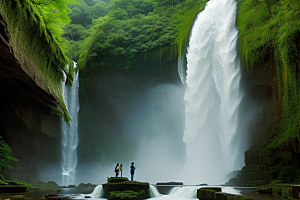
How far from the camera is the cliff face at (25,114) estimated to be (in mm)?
13883

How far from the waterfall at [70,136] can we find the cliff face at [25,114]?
2.80 ft

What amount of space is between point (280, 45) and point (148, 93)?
14.9 metres

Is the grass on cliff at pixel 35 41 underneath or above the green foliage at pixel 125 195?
above

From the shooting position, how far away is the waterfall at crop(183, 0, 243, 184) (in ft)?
85.1

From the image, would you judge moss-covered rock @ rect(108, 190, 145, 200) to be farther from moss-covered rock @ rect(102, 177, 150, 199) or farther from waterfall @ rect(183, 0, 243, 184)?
waterfall @ rect(183, 0, 243, 184)

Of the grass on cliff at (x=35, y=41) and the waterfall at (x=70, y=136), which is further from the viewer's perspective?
the waterfall at (x=70, y=136)

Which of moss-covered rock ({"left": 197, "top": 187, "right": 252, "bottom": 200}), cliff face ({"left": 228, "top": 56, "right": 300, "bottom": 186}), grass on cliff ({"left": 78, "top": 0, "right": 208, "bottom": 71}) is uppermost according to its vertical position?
grass on cliff ({"left": 78, "top": 0, "right": 208, "bottom": 71})

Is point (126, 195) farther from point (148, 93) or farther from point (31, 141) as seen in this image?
point (148, 93)

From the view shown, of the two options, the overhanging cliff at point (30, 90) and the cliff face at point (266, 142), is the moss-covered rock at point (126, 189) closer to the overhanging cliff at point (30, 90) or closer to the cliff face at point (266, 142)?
the overhanging cliff at point (30, 90)

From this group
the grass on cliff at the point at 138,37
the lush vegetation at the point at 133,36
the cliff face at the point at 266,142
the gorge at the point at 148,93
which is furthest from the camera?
the lush vegetation at the point at 133,36

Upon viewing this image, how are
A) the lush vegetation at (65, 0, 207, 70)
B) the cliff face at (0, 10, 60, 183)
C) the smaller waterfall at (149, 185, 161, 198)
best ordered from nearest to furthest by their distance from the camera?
1. the cliff face at (0, 10, 60, 183)
2. the smaller waterfall at (149, 185, 161, 198)
3. the lush vegetation at (65, 0, 207, 70)

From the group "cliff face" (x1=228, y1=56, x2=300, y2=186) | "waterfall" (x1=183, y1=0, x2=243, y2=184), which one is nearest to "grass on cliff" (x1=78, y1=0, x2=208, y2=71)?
"waterfall" (x1=183, y1=0, x2=243, y2=184)

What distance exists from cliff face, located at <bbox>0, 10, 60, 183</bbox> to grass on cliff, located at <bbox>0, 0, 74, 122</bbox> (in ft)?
1.11

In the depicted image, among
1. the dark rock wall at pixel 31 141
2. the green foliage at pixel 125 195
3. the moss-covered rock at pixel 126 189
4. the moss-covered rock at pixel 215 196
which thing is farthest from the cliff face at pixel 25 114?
the moss-covered rock at pixel 215 196
